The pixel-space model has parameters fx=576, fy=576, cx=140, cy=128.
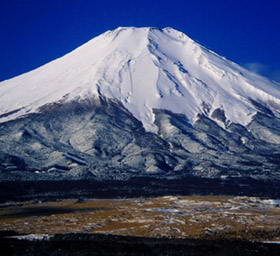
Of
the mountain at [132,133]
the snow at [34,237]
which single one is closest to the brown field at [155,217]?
the snow at [34,237]

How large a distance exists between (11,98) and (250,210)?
133 meters

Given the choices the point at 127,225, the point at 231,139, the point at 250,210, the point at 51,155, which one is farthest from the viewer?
the point at 231,139

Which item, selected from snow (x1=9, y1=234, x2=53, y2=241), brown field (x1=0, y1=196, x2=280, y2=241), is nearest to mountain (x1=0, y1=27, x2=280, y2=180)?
brown field (x1=0, y1=196, x2=280, y2=241)

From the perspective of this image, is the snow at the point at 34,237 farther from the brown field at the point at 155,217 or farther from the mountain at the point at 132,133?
the mountain at the point at 132,133

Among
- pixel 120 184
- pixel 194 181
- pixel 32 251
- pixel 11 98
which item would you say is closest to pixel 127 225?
pixel 32 251

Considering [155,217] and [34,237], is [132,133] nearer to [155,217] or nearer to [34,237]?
[155,217]

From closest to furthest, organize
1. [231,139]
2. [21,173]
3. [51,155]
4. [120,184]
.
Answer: [120,184], [21,173], [51,155], [231,139]

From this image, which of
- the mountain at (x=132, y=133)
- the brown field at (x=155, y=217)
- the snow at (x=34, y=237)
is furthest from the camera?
the mountain at (x=132, y=133)

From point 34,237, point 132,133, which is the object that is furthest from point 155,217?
point 132,133

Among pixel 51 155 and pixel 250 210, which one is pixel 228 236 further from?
pixel 51 155

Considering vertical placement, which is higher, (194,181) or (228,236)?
(194,181)

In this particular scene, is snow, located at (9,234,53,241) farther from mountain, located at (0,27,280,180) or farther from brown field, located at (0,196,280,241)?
mountain, located at (0,27,280,180)

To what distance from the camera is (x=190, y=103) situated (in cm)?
19125

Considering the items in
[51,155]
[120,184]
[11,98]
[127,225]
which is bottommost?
[127,225]
